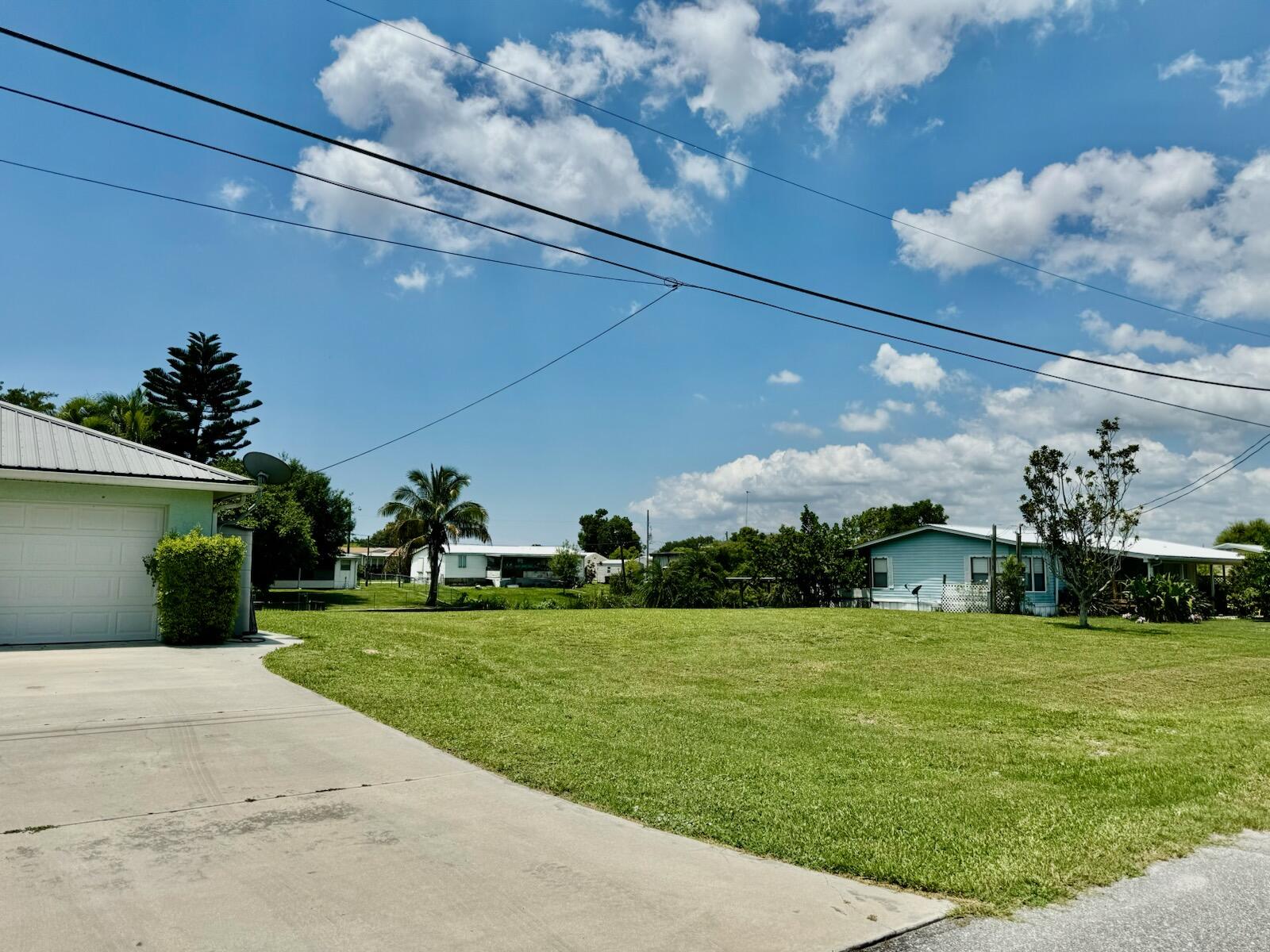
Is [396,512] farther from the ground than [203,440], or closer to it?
closer to it

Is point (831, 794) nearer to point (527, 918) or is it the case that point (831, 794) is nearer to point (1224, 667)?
point (527, 918)

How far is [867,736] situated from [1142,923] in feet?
15.4

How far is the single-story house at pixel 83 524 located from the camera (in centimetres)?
1261

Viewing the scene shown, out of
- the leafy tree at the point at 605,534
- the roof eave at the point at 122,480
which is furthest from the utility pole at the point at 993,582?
the leafy tree at the point at 605,534

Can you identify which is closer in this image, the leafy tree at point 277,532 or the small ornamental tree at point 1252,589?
the small ornamental tree at point 1252,589

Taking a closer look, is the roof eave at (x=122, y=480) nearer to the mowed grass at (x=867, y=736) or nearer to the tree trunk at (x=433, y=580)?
the mowed grass at (x=867, y=736)

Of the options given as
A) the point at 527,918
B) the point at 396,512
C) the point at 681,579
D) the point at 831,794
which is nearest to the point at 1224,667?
the point at 831,794

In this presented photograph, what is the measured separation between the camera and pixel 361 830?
4.96 m

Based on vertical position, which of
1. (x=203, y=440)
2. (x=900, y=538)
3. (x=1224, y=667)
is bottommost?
(x=1224, y=667)

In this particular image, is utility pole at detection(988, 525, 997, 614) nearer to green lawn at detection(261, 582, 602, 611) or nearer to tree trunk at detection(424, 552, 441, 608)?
green lawn at detection(261, 582, 602, 611)

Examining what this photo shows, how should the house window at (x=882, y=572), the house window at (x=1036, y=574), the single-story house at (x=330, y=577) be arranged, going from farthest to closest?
the single-story house at (x=330, y=577), the house window at (x=882, y=572), the house window at (x=1036, y=574)

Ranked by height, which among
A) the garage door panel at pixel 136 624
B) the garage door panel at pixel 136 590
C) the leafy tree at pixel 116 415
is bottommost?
the garage door panel at pixel 136 624

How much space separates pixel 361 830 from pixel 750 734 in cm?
457

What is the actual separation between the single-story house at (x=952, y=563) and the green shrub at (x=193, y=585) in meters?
25.4
